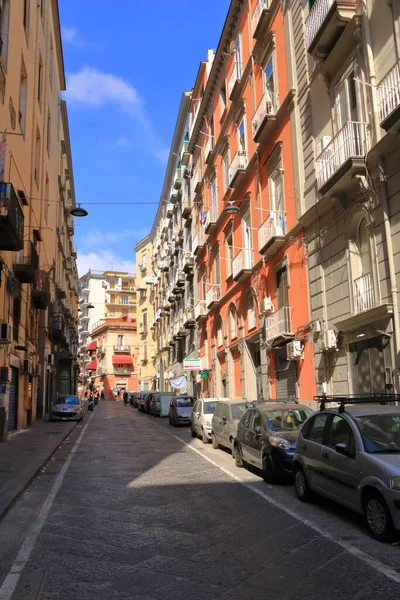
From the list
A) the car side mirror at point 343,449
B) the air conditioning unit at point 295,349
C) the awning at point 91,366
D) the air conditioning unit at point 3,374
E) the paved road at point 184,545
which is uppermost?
the awning at point 91,366

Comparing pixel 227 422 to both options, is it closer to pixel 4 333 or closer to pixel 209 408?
pixel 209 408

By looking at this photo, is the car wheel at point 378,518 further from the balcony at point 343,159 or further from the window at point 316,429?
the balcony at point 343,159

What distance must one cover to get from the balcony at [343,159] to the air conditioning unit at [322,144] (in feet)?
1.14

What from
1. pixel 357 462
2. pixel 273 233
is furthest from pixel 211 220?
pixel 357 462

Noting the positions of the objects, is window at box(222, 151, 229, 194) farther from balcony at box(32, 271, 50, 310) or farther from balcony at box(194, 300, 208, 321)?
balcony at box(32, 271, 50, 310)

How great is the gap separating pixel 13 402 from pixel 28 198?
832 centimetres

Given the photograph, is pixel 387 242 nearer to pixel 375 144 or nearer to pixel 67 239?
pixel 375 144

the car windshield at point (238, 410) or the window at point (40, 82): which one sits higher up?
the window at point (40, 82)

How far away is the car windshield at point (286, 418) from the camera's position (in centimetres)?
1094

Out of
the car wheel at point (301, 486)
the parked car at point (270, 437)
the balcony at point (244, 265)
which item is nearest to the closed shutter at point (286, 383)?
the balcony at point (244, 265)

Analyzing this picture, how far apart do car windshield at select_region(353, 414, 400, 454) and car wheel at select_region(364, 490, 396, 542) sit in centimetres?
57

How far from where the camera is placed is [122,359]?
86.4m

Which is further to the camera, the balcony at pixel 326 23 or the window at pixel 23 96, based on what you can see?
the window at pixel 23 96

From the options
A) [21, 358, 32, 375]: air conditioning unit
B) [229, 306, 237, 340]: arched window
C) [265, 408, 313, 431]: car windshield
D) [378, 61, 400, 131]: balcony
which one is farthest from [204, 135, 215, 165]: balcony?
[265, 408, 313, 431]: car windshield
